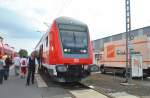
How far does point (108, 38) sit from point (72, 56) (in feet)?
191

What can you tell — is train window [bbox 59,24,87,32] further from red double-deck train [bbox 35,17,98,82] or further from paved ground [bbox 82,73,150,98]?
paved ground [bbox 82,73,150,98]

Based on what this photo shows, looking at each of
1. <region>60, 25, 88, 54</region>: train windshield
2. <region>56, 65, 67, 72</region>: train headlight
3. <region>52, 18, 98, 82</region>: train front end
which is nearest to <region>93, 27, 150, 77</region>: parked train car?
<region>52, 18, 98, 82</region>: train front end

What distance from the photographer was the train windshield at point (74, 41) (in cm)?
1656

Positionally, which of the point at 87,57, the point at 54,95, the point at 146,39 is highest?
the point at 146,39

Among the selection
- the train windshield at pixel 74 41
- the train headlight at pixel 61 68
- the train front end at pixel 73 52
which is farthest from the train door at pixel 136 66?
the train headlight at pixel 61 68

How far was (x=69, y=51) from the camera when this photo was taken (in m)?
16.5

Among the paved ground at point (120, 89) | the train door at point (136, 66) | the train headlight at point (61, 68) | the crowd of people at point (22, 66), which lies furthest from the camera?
the train door at point (136, 66)

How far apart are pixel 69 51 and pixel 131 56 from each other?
4.54 metres

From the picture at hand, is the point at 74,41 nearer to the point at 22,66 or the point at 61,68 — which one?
the point at 61,68

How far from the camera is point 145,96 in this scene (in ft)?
42.1

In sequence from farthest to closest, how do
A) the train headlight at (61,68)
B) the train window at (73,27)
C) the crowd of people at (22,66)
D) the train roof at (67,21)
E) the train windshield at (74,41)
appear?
the crowd of people at (22,66), the train roof at (67,21), the train window at (73,27), the train windshield at (74,41), the train headlight at (61,68)

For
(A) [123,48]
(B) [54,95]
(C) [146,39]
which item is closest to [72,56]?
(B) [54,95]

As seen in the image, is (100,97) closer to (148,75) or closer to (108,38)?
(148,75)

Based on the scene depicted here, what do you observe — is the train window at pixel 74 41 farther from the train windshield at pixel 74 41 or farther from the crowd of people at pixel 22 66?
the crowd of people at pixel 22 66
